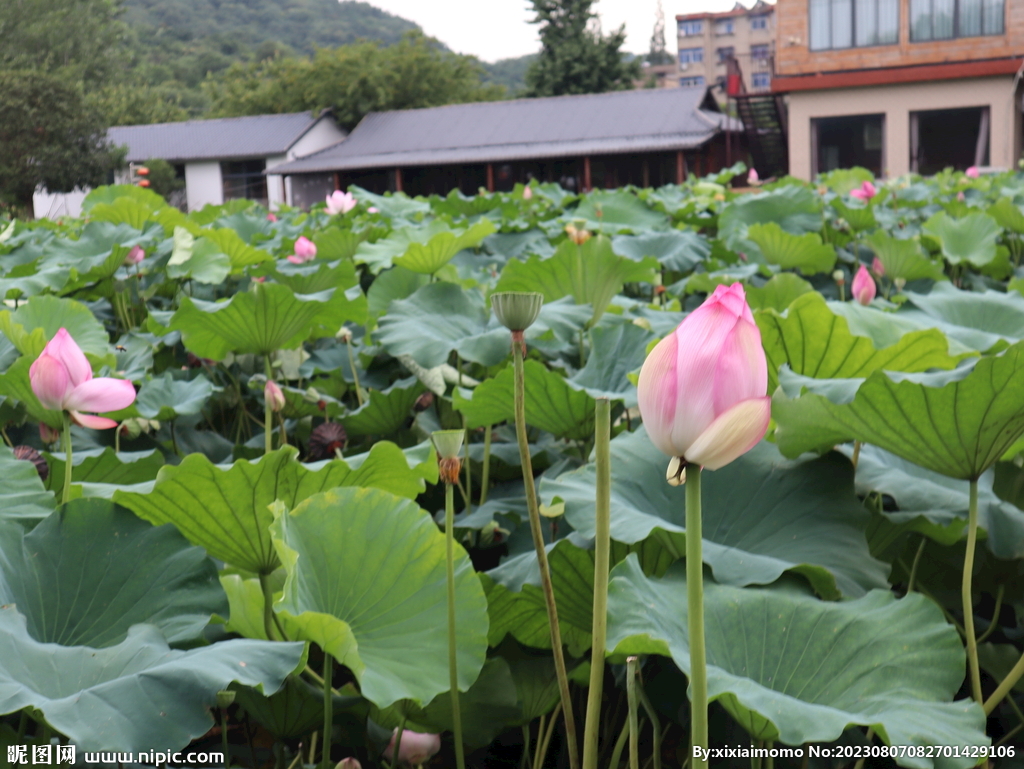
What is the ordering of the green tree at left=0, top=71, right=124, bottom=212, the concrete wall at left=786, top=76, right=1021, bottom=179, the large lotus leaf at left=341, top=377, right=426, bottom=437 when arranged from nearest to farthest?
the large lotus leaf at left=341, top=377, right=426, bottom=437, the concrete wall at left=786, top=76, right=1021, bottom=179, the green tree at left=0, top=71, right=124, bottom=212

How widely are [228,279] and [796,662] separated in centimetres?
168

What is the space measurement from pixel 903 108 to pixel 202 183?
1705 centimetres

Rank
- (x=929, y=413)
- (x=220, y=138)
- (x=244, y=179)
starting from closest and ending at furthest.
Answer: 1. (x=929, y=413)
2. (x=244, y=179)
3. (x=220, y=138)

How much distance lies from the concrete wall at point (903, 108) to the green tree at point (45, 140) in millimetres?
17227

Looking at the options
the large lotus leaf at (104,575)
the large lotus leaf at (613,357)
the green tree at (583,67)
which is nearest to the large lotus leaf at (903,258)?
the large lotus leaf at (613,357)

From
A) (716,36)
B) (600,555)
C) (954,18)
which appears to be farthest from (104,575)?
(716,36)

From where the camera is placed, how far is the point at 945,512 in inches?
28.6

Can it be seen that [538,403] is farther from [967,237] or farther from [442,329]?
[967,237]

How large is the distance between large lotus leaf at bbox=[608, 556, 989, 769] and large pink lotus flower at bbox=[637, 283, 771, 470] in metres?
0.16

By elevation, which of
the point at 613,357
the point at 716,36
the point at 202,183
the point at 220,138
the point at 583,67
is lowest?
the point at 613,357

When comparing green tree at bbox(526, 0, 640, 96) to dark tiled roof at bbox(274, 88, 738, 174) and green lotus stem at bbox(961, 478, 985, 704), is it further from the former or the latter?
green lotus stem at bbox(961, 478, 985, 704)

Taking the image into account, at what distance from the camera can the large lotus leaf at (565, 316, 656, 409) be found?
1040 mm

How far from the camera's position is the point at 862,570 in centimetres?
67

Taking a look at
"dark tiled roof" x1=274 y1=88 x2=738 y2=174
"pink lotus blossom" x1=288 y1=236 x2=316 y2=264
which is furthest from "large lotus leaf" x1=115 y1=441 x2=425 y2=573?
"dark tiled roof" x1=274 y1=88 x2=738 y2=174
